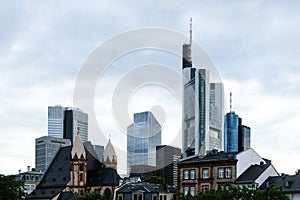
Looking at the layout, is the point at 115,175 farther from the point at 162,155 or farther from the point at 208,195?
the point at 208,195

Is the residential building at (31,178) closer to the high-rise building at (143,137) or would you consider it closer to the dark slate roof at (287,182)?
the high-rise building at (143,137)

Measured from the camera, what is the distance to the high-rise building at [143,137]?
290 feet

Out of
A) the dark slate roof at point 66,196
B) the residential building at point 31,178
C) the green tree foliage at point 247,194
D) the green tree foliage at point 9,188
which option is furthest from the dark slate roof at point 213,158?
the residential building at point 31,178

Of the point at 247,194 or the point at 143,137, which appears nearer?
the point at 247,194

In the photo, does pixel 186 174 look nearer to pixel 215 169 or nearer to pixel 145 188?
pixel 215 169

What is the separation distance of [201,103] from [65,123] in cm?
8747

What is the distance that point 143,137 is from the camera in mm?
100250

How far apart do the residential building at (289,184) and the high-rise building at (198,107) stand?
2358cm

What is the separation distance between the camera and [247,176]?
271 feet

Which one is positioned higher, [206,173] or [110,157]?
[110,157]

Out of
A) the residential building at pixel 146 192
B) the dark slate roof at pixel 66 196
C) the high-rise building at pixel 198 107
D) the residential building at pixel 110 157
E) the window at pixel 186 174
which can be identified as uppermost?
the high-rise building at pixel 198 107

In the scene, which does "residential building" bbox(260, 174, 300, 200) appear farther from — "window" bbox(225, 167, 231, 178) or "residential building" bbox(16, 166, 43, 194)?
"residential building" bbox(16, 166, 43, 194)

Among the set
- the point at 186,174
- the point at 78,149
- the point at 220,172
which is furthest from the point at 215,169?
the point at 78,149

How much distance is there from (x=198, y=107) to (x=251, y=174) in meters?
37.4
